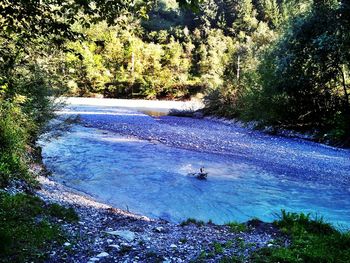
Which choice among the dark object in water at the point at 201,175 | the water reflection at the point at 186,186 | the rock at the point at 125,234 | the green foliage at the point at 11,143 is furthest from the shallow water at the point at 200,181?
the rock at the point at 125,234

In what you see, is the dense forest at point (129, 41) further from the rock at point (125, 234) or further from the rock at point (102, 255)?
the rock at point (125, 234)

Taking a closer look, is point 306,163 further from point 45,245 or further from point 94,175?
point 45,245

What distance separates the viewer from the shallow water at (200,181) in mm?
9203

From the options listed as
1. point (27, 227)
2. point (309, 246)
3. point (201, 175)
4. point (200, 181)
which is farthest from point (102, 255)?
point (201, 175)

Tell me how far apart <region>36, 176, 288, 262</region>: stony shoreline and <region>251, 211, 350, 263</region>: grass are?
218mm

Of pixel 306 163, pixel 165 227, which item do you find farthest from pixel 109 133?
pixel 165 227

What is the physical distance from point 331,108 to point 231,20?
71222mm

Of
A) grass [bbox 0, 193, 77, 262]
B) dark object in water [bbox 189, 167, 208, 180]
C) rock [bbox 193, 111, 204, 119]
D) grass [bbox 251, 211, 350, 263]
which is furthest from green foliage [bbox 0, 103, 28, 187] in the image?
rock [bbox 193, 111, 204, 119]

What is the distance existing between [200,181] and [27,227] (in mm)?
7080

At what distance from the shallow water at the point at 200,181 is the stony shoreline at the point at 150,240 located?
6.58ft

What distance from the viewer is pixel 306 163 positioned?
1456 centimetres

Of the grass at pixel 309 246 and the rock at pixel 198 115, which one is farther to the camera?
the rock at pixel 198 115

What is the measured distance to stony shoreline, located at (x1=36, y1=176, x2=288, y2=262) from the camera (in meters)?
4.82

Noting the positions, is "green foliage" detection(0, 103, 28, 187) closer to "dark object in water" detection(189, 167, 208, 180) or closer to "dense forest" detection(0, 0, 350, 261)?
"dense forest" detection(0, 0, 350, 261)
